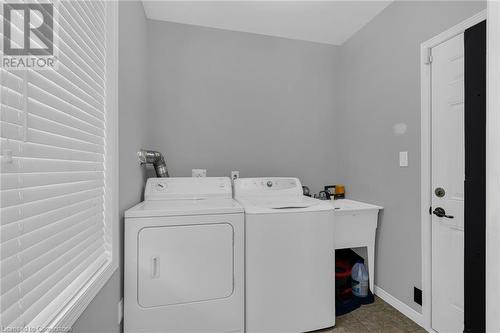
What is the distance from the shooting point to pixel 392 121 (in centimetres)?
203

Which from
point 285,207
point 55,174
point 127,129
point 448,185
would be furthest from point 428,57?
point 55,174

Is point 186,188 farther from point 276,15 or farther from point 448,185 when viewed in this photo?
point 448,185

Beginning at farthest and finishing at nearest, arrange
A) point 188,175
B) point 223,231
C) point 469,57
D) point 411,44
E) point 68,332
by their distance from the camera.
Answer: point 188,175 → point 411,44 → point 223,231 → point 469,57 → point 68,332

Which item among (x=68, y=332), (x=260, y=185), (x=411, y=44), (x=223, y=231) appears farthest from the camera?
(x=260, y=185)

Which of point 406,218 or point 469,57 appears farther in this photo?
point 406,218

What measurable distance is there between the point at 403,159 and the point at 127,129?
209 centimetres

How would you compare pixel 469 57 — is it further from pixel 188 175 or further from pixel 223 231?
pixel 188 175

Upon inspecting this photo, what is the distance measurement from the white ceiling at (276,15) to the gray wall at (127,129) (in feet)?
1.17

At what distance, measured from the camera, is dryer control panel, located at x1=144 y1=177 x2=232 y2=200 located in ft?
6.53

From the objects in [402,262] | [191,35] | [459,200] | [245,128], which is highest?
[191,35]

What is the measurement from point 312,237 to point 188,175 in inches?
52.7

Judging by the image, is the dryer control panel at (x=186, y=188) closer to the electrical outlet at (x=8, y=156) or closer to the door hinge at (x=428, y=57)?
the electrical outlet at (x=8, y=156)

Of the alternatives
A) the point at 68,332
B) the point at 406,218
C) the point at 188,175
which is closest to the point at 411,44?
the point at 406,218

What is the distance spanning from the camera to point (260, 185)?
87.9 inches
